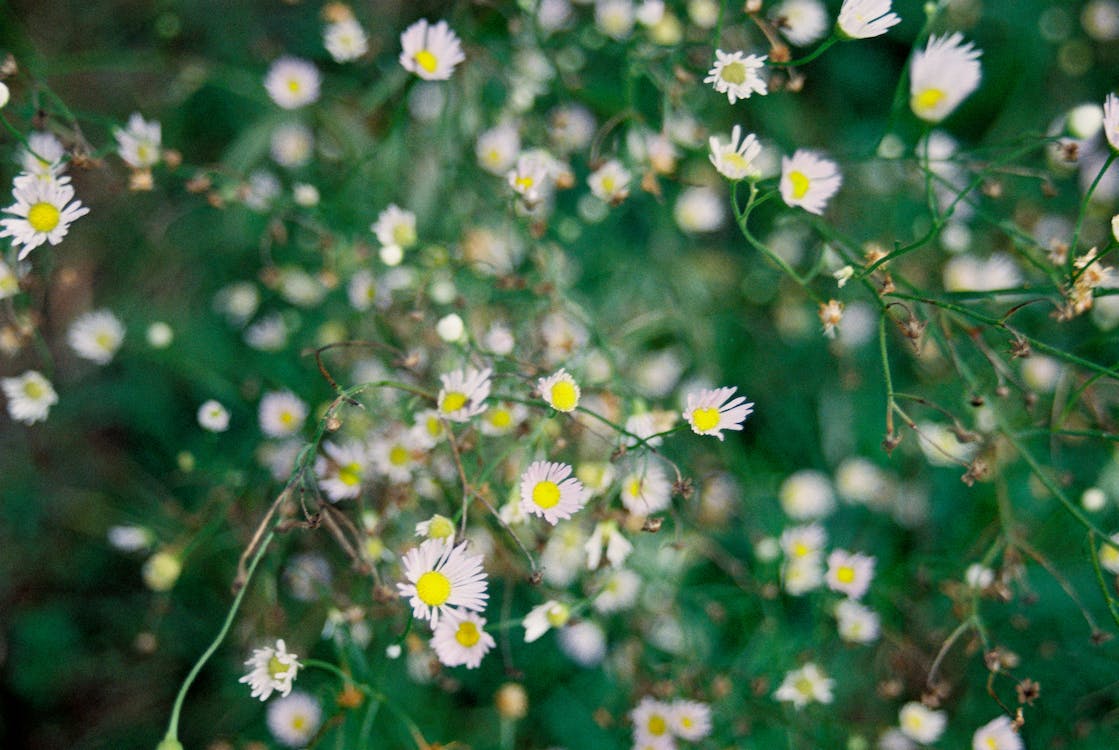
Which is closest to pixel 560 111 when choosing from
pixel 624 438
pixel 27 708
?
pixel 624 438

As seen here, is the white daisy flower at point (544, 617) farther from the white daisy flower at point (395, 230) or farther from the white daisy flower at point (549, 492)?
the white daisy flower at point (395, 230)

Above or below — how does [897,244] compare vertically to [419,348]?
above

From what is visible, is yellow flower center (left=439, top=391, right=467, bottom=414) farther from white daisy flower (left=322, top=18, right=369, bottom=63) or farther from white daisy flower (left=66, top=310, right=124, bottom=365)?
white daisy flower (left=66, top=310, right=124, bottom=365)

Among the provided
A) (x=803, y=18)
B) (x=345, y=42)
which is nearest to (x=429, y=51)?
(x=345, y=42)

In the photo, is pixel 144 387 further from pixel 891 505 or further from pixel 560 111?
pixel 891 505

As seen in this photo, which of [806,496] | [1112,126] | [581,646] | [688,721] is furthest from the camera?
[806,496]

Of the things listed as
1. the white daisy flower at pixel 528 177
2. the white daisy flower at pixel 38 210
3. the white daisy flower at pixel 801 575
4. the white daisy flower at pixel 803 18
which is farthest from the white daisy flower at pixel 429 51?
the white daisy flower at pixel 801 575

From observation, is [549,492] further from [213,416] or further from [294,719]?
[294,719]

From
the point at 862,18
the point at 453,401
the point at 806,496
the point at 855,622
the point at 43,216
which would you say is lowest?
the point at 806,496
